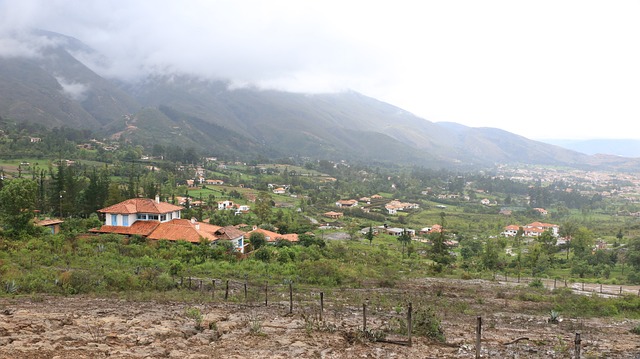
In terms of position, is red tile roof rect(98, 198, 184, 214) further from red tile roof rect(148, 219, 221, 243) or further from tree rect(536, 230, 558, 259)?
tree rect(536, 230, 558, 259)

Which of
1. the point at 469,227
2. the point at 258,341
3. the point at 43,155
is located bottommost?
the point at 469,227

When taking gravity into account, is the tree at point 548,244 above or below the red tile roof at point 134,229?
below

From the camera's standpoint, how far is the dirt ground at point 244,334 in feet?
34.4

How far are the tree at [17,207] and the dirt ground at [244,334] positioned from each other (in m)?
14.4

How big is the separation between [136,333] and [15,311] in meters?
4.27

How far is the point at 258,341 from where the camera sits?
1155cm

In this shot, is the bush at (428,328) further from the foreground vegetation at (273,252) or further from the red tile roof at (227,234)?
the red tile roof at (227,234)

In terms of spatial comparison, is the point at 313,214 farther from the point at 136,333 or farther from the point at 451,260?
the point at 136,333

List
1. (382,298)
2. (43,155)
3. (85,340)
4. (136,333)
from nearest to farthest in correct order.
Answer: (85,340), (136,333), (382,298), (43,155)

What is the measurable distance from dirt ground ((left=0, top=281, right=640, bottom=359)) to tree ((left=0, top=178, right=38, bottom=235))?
1443 centimetres

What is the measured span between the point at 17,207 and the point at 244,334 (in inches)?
876

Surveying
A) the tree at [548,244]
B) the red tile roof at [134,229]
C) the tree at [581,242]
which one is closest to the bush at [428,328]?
the red tile roof at [134,229]

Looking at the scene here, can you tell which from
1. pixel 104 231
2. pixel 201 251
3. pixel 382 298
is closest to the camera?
pixel 382 298

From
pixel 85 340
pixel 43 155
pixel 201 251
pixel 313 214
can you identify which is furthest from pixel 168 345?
pixel 43 155
